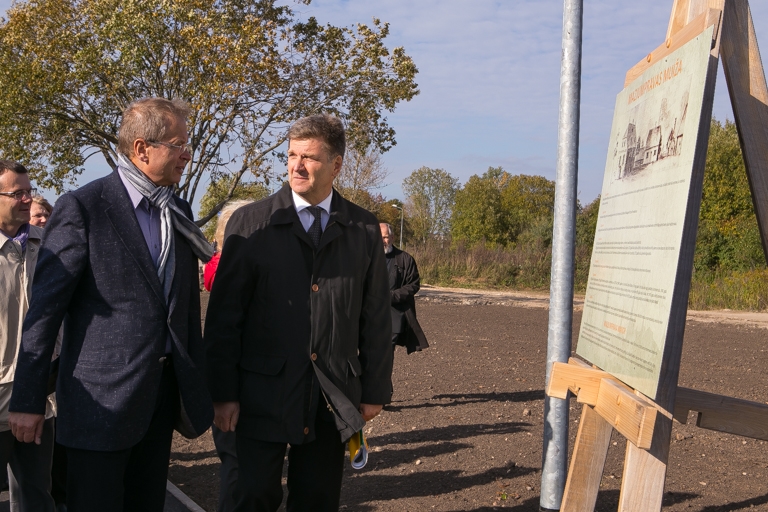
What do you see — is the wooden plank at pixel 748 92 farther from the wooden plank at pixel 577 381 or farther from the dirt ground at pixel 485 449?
the dirt ground at pixel 485 449

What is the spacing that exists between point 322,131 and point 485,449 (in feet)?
12.2

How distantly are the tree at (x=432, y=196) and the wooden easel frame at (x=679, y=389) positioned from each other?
72.5 m

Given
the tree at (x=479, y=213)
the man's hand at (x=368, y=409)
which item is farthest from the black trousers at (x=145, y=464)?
the tree at (x=479, y=213)

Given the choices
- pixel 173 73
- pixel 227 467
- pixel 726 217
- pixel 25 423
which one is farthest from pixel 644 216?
pixel 726 217

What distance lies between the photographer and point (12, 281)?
12.6 feet

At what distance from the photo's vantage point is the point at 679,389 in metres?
3.22

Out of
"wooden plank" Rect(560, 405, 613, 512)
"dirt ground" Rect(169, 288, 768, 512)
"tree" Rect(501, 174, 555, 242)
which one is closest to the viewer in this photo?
"wooden plank" Rect(560, 405, 613, 512)

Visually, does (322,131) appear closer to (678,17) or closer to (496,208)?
(678,17)

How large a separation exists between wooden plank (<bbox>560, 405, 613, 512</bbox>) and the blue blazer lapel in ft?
6.25

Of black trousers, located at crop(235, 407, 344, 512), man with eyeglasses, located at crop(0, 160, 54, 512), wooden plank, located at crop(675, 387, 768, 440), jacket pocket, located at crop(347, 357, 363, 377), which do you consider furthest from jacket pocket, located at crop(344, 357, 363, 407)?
man with eyeglasses, located at crop(0, 160, 54, 512)

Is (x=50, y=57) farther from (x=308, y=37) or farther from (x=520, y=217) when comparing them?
(x=520, y=217)

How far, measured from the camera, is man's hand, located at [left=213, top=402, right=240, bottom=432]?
333 centimetres

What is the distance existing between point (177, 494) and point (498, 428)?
126 inches

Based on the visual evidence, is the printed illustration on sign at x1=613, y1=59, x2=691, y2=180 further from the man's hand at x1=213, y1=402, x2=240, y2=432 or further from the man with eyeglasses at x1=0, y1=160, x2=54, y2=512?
the man with eyeglasses at x1=0, y1=160, x2=54, y2=512
